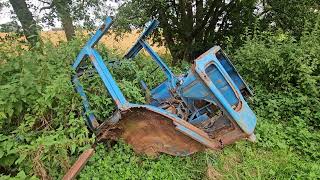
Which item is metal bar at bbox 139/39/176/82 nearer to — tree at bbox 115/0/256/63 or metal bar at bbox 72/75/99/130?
metal bar at bbox 72/75/99/130

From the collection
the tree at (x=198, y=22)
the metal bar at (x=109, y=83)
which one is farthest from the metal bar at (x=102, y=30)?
the tree at (x=198, y=22)

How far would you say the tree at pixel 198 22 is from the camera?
11.0 meters

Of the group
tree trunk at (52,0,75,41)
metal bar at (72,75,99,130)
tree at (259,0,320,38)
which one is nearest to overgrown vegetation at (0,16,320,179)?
metal bar at (72,75,99,130)

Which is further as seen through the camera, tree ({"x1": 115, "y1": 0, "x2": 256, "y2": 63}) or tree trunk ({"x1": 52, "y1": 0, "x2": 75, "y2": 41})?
tree ({"x1": 115, "y1": 0, "x2": 256, "y2": 63})

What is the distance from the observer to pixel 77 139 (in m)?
3.99

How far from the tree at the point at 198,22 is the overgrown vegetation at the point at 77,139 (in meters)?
5.82

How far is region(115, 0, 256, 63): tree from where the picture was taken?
36.2ft

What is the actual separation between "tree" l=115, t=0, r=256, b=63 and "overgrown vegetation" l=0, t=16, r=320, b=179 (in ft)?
19.1

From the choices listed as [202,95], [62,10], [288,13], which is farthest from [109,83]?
[288,13]

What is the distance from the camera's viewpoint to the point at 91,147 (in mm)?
4332

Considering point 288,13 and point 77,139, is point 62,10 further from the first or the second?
point 288,13

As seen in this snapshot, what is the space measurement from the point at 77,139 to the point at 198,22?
8.03 meters

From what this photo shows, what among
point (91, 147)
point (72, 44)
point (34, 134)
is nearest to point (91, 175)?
point (91, 147)

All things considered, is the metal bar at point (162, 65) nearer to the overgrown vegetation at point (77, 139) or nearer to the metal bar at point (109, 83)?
the overgrown vegetation at point (77, 139)
